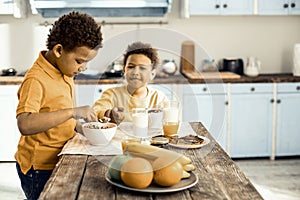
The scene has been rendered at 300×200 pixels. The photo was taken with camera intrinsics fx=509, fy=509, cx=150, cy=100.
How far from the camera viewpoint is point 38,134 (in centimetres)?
220

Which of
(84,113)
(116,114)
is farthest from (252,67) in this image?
(84,113)

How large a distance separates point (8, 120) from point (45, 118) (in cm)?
266

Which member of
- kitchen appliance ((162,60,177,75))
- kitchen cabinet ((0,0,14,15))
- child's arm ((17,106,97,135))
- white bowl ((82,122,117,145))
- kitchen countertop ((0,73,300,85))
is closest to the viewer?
child's arm ((17,106,97,135))

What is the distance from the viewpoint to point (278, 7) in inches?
188

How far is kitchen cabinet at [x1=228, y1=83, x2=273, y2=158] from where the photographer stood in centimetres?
465

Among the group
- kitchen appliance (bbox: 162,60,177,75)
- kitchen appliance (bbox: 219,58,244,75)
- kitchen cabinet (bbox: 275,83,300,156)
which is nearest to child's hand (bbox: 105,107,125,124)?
kitchen appliance (bbox: 162,60,177,75)

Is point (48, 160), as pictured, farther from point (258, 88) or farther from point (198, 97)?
point (258, 88)

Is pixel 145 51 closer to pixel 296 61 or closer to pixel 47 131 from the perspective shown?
pixel 47 131

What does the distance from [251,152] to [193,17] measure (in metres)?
1.44

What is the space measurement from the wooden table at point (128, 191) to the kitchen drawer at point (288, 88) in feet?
9.06

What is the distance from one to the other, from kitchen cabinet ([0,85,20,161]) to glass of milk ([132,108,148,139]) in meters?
2.55

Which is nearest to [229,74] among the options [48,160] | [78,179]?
[48,160]

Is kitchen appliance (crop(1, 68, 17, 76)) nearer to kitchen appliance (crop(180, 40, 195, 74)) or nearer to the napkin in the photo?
kitchen appliance (crop(180, 40, 195, 74))

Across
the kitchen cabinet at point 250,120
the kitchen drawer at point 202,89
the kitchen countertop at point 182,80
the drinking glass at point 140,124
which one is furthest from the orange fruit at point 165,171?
the kitchen cabinet at point 250,120
